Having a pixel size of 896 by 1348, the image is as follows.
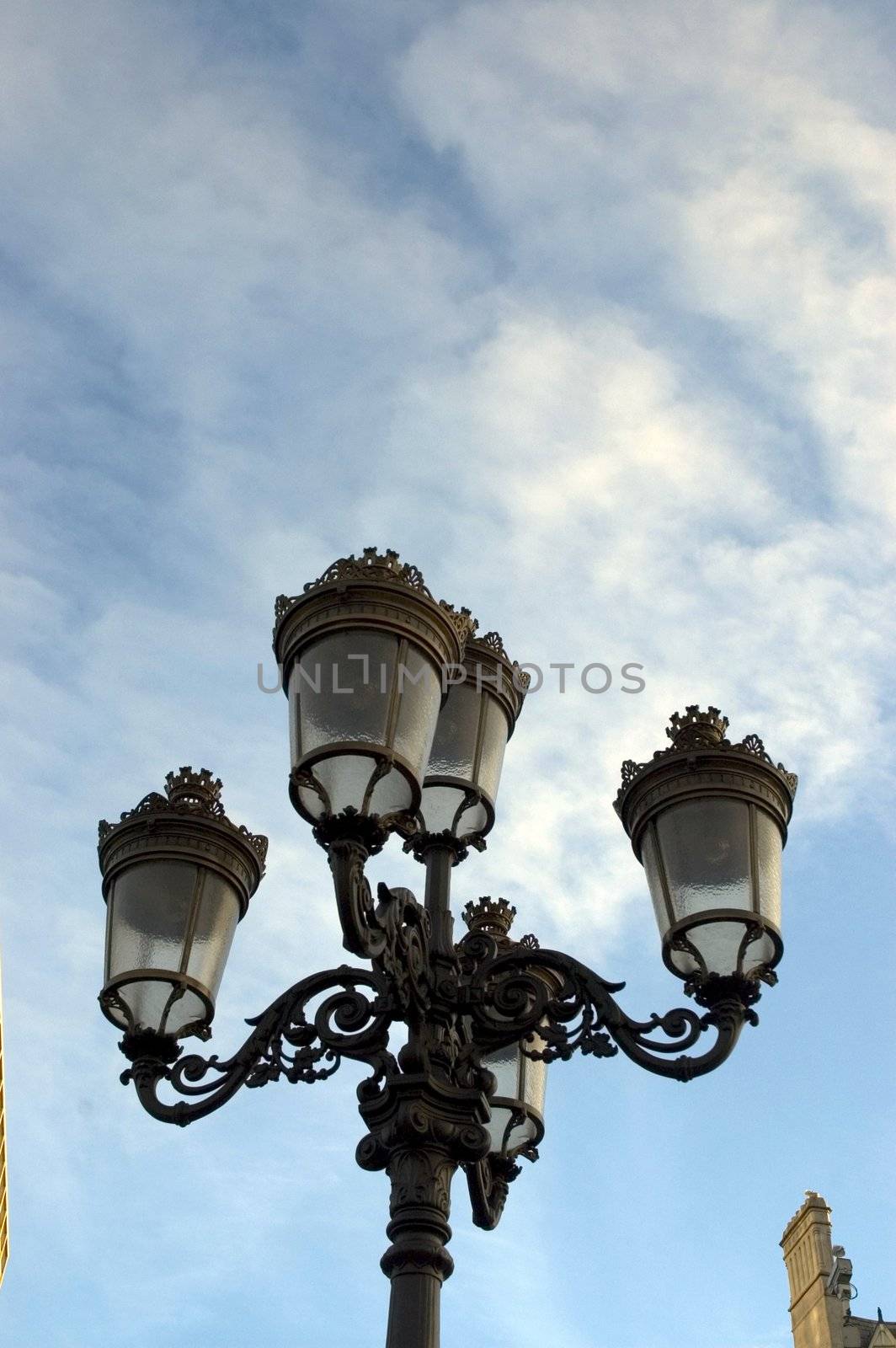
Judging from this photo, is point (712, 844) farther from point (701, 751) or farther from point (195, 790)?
point (195, 790)

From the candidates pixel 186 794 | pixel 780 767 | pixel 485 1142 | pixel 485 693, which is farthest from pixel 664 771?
pixel 186 794

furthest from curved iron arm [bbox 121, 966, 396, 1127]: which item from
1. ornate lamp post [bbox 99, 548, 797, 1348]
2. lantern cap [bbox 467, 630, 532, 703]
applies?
lantern cap [bbox 467, 630, 532, 703]

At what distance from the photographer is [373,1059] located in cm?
552

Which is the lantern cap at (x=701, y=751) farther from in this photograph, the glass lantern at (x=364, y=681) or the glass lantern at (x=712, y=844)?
the glass lantern at (x=364, y=681)

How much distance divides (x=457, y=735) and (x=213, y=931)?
142cm

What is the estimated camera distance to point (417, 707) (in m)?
5.64

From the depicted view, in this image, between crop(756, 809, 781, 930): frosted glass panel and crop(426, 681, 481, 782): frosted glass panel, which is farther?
crop(426, 681, 481, 782): frosted glass panel

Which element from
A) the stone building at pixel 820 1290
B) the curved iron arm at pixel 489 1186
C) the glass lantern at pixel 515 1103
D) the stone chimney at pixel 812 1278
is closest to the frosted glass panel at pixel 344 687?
the curved iron arm at pixel 489 1186

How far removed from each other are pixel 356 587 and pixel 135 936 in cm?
173

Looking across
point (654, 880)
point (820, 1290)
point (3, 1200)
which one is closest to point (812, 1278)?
point (820, 1290)

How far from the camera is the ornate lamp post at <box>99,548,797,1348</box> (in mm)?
5332

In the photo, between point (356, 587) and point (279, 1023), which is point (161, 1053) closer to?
point (279, 1023)

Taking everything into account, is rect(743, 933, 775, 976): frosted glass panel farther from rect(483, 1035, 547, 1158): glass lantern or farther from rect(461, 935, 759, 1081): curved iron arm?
rect(483, 1035, 547, 1158): glass lantern

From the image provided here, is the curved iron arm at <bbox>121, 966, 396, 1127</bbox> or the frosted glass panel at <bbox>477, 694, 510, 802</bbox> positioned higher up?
the frosted glass panel at <bbox>477, 694, 510, 802</bbox>
